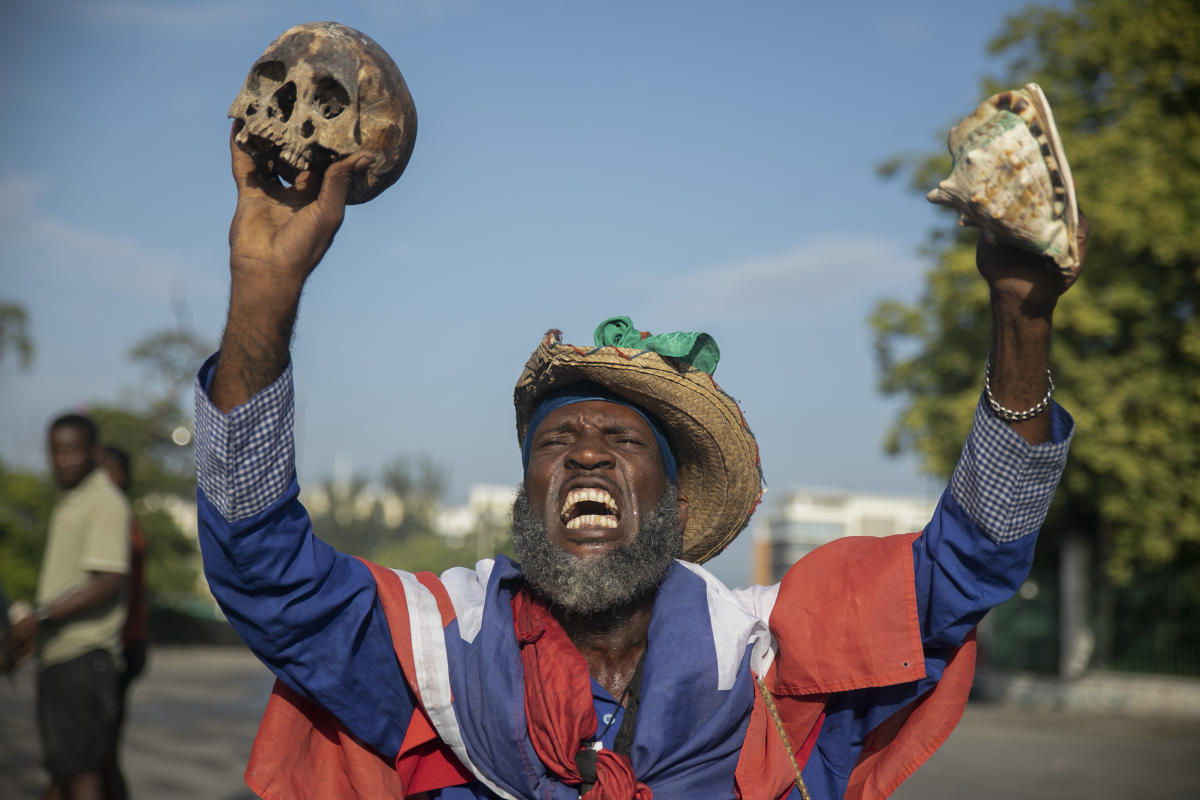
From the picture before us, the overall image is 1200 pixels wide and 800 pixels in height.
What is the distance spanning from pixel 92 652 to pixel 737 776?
4.11 metres

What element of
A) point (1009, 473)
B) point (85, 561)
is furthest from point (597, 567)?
point (85, 561)

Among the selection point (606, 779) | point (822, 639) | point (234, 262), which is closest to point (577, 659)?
point (606, 779)

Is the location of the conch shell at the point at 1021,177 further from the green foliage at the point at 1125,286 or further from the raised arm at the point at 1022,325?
the green foliage at the point at 1125,286

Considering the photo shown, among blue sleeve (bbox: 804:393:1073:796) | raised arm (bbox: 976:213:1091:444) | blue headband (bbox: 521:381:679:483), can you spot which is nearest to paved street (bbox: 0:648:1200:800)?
blue headband (bbox: 521:381:679:483)

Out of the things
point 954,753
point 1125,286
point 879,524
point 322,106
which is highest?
point 1125,286

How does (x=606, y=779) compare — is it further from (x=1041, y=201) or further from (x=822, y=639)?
(x=1041, y=201)

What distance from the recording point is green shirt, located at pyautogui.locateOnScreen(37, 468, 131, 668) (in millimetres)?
5492

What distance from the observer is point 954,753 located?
11.7 m

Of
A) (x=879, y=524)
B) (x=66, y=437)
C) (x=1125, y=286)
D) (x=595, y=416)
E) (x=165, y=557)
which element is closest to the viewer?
(x=595, y=416)

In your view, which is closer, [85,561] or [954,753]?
[85,561]

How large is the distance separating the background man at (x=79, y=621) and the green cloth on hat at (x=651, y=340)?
367 cm

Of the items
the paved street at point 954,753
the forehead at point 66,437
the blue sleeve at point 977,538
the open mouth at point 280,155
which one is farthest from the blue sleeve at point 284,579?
the paved street at point 954,753

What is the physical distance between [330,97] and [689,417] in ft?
4.27

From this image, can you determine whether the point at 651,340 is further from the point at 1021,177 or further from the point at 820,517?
the point at 820,517
